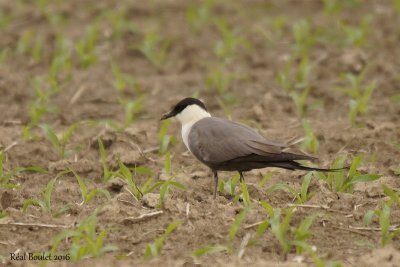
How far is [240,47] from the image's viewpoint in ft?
37.0

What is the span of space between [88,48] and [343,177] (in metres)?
5.01

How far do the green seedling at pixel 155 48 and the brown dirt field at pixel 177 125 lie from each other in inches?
4.1

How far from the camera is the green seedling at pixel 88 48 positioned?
1040 centimetres

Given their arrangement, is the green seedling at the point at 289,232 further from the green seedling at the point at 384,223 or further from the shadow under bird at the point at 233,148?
the shadow under bird at the point at 233,148

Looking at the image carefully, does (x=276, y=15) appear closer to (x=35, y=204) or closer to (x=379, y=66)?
(x=379, y=66)

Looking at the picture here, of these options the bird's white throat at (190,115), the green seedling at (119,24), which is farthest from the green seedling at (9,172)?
the green seedling at (119,24)

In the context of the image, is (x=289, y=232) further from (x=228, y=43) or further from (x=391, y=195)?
(x=228, y=43)

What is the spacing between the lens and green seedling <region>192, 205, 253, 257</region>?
5.46 metres

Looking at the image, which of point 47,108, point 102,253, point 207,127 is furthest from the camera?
point 47,108

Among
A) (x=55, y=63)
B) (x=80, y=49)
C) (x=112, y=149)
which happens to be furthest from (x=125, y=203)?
(x=80, y=49)

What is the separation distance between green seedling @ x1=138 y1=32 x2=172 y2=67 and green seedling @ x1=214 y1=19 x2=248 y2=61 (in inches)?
25.9

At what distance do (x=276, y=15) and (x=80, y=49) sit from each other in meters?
3.28

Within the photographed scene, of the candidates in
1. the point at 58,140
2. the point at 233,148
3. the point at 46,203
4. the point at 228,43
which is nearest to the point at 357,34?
the point at 228,43

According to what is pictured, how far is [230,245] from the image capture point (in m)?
5.61
